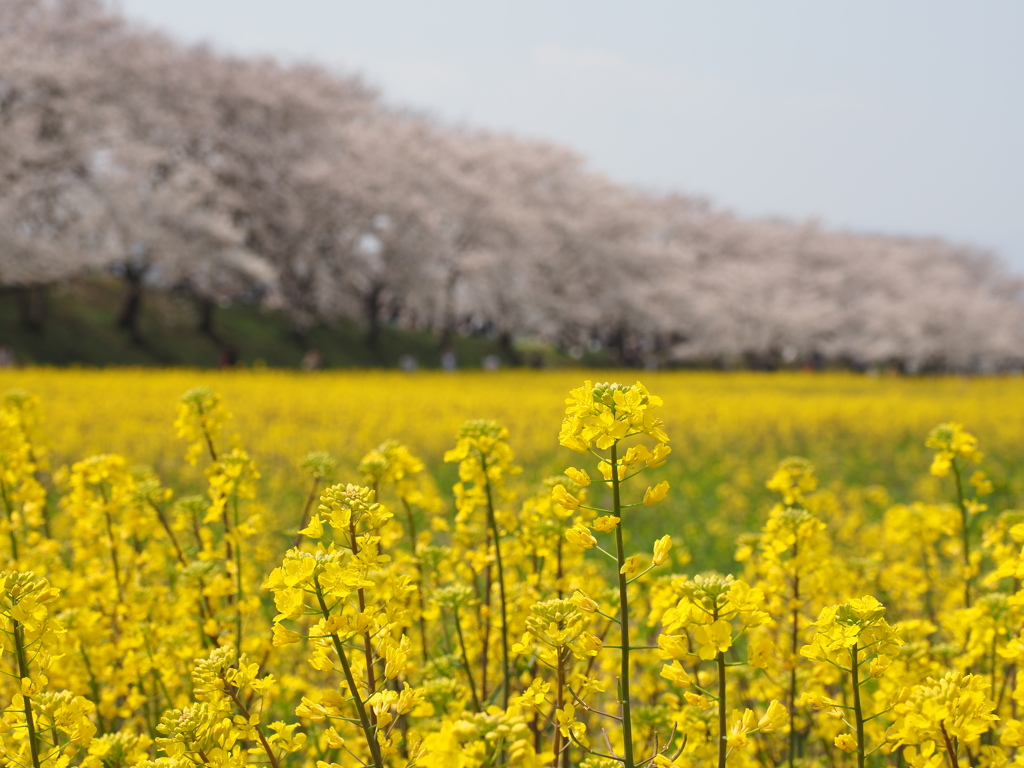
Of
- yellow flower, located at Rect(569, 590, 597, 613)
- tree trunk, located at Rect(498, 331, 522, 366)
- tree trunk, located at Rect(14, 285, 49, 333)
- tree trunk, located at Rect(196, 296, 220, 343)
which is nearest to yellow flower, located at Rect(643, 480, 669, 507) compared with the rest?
yellow flower, located at Rect(569, 590, 597, 613)

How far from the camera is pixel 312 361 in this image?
85.4 feet

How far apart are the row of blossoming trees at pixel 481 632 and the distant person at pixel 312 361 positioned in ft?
74.6

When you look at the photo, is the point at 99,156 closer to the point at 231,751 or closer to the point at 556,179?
the point at 556,179

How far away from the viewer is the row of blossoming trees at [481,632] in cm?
147

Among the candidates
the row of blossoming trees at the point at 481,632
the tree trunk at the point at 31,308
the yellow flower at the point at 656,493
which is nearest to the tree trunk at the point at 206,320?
the tree trunk at the point at 31,308

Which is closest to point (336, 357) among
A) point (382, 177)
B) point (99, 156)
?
point (382, 177)

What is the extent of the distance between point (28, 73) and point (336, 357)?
586 inches

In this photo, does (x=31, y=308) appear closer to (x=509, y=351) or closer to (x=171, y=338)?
(x=171, y=338)

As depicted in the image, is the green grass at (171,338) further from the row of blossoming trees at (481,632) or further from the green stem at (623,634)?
the green stem at (623,634)

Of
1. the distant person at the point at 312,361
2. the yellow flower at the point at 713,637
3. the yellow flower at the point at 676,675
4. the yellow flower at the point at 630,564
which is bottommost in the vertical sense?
the yellow flower at the point at 676,675

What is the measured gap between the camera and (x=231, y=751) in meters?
1.72

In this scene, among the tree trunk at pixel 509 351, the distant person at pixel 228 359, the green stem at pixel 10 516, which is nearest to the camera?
the green stem at pixel 10 516

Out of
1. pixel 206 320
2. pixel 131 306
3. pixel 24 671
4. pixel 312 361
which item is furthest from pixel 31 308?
pixel 24 671

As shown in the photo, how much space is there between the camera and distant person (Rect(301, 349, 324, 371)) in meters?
26.0
